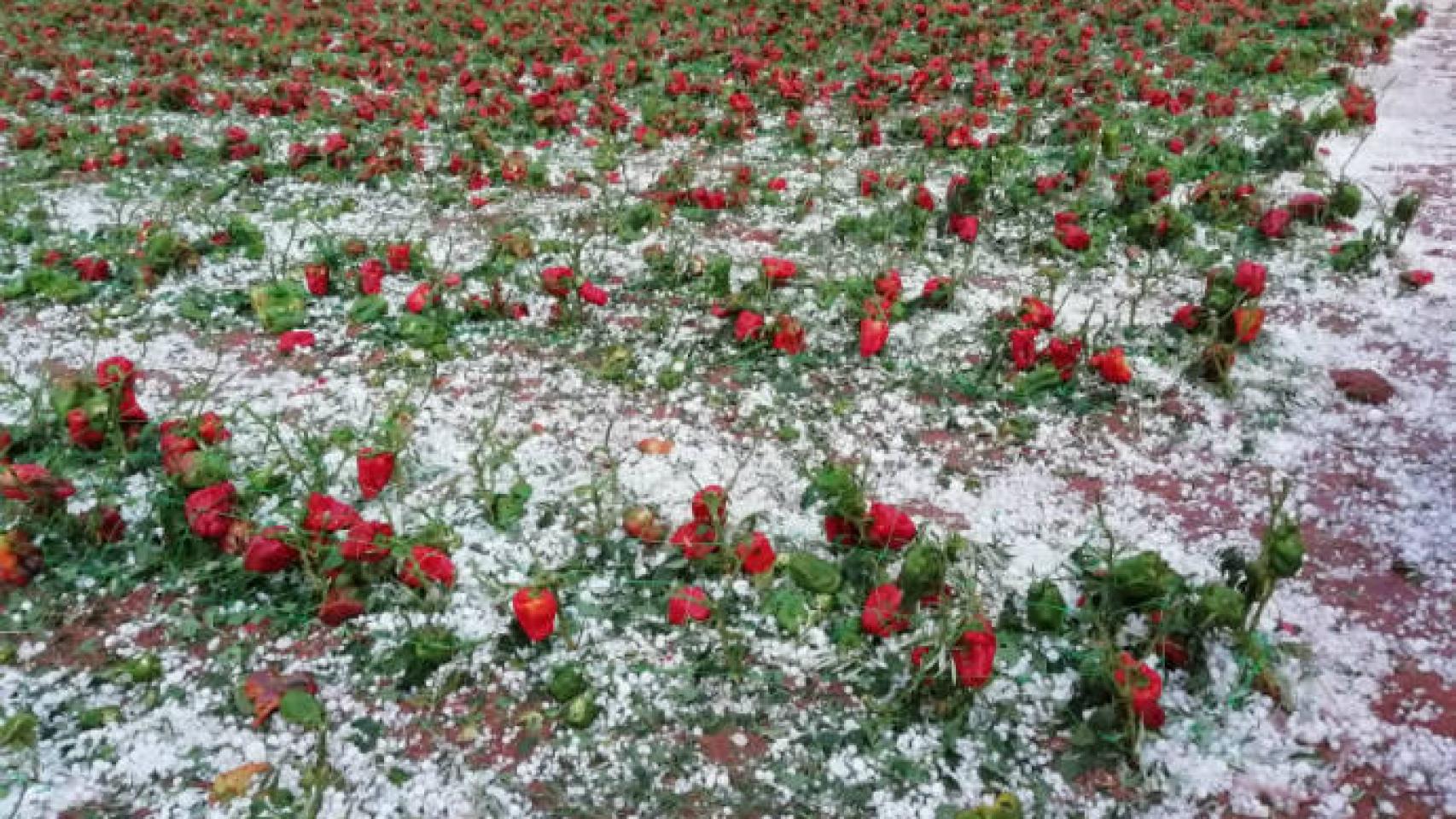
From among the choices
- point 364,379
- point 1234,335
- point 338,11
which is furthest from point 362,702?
point 338,11

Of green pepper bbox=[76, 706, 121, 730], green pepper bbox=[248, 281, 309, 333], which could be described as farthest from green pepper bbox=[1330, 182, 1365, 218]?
green pepper bbox=[76, 706, 121, 730]

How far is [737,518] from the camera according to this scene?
380 cm

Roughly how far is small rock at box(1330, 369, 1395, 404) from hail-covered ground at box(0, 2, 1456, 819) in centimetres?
6

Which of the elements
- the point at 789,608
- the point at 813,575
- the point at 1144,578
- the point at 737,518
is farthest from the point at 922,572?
the point at 737,518

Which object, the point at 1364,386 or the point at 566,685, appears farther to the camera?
the point at 1364,386

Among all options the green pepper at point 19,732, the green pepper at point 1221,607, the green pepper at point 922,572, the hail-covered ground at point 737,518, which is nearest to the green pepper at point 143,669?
the hail-covered ground at point 737,518

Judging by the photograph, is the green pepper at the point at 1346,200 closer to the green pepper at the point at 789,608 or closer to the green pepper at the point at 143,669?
the green pepper at the point at 789,608

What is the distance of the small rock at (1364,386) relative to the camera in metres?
4.37

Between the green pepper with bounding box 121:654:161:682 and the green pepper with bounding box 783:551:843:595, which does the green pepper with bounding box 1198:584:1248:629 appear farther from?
the green pepper with bounding box 121:654:161:682

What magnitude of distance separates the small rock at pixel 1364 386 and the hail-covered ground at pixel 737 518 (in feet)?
0.20

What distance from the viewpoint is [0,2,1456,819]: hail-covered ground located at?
2.81m

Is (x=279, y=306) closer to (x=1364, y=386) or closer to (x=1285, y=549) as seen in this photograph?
(x=1285, y=549)

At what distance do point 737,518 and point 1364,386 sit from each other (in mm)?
3068

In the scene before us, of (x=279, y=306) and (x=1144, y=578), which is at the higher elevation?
(x=1144, y=578)
